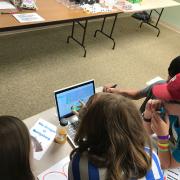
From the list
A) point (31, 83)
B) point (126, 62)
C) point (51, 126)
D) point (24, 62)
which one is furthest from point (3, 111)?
point (126, 62)

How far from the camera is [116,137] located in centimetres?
112

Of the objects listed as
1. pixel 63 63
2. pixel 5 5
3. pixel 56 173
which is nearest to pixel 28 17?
pixel 5 5

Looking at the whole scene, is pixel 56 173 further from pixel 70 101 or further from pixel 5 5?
pixel 5 5

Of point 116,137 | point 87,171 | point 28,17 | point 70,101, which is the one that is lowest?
point 28,17

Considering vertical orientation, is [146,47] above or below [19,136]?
below

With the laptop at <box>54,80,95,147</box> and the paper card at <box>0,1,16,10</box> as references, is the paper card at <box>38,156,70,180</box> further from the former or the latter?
the paper card at <box>0,1,16,10</box>

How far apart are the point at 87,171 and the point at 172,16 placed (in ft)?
17.5

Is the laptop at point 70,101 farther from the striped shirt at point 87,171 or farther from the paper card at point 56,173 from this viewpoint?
the striped shirt at point 87,171

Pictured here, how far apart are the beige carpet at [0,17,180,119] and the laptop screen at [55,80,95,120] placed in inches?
45.1

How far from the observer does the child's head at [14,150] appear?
969 millimetres

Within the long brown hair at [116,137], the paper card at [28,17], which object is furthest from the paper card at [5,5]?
the long brown hair at [116,137]

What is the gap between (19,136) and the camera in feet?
3.31

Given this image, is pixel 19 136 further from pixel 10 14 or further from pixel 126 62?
pixel 126 62

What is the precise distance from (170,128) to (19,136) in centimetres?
102
